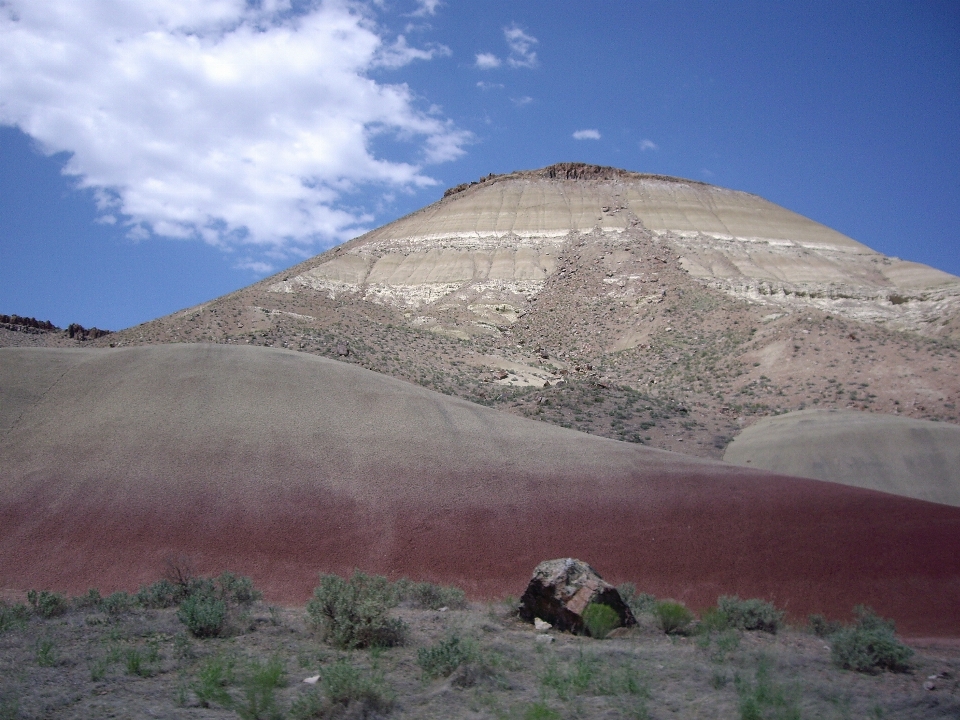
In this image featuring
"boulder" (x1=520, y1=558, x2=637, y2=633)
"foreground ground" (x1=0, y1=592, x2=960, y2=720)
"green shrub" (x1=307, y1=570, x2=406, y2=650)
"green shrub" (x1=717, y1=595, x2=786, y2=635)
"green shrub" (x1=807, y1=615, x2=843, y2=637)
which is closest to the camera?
"foreground ground" (x1=0, y1=592, x2=960, y2=720)

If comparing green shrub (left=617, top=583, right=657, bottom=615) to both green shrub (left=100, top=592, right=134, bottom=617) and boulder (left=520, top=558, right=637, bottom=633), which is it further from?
green shrub (left=100, top=592, right=134, bottom=617)

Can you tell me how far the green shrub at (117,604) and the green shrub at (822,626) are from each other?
31.7 feet

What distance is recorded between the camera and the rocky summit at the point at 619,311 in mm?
28938

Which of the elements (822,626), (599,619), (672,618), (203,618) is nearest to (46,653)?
(203,618)

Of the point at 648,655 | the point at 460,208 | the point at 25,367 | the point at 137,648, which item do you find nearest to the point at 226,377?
the point at 25,367

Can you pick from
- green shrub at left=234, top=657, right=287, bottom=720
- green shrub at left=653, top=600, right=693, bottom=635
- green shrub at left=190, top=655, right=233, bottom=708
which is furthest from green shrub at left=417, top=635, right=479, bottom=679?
green shrub at left=653, top=600, right=693, bottom=635

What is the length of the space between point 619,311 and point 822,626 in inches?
1478

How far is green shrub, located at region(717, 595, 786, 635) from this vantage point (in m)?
10.1

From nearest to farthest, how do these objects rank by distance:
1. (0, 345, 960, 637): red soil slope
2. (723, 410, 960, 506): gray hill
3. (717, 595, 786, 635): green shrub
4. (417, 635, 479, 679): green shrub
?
(417, 635, 479, 679): green shrub < (717, 595, 786, 635): green shrub < (0, 345, 960, 637): red soil slope < (723, 410, 960, 506): gray hill

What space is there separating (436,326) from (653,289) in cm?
1518

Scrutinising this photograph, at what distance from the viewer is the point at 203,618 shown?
27.2 feet

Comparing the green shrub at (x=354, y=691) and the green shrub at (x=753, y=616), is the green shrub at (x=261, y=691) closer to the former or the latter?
the green shrub at (x=354, y=691)

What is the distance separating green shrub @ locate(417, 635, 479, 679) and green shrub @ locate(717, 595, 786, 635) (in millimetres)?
4511

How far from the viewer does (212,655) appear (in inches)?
298
